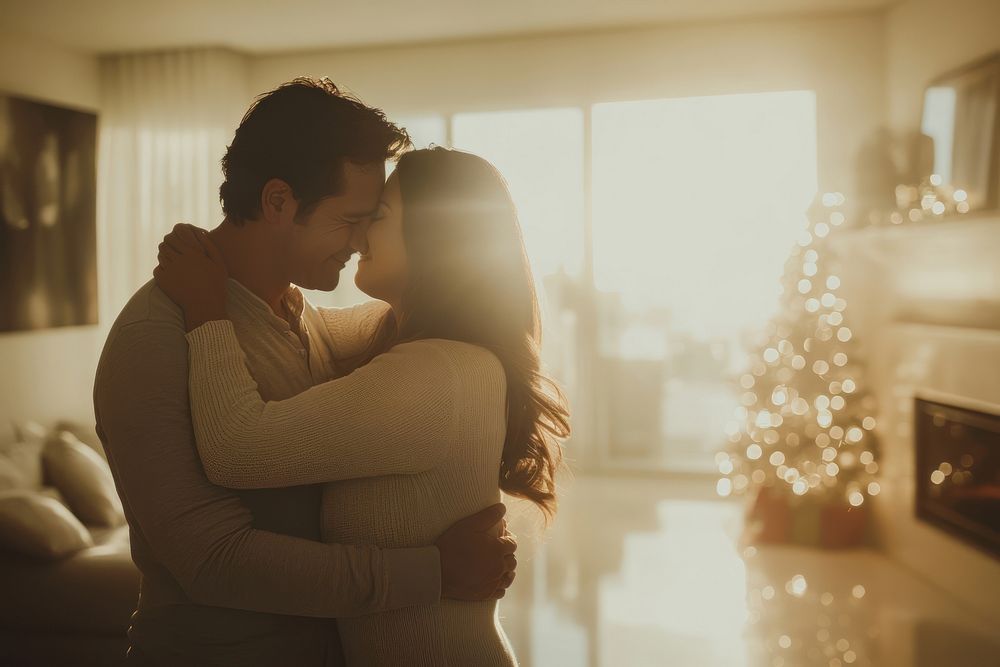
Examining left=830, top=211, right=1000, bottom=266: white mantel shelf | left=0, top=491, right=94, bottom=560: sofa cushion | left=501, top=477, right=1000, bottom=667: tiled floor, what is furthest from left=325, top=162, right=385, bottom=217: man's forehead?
left=830, top=211, right=1000, bottom=266: white mantel shelf

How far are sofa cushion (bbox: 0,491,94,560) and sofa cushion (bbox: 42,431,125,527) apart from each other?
2.36ft

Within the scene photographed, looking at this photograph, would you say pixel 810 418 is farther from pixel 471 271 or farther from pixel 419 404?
pixel 419 404

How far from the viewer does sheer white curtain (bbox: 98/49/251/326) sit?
6535 millimetres

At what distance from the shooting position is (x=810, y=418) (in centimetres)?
479

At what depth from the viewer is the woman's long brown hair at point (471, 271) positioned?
1533 mm

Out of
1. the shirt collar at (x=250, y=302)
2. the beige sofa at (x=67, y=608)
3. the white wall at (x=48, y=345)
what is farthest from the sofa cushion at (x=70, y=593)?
the white wall at (x=48, y=345)

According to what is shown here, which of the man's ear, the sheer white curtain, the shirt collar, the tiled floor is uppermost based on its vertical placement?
the sheer white curtain

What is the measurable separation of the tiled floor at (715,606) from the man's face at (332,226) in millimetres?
1809

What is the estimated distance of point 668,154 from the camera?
650cm

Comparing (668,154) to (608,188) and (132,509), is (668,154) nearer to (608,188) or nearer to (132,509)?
(608,188)

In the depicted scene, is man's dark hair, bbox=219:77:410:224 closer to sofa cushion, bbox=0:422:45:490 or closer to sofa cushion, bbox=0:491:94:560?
sofa cushion, bbox=0:491:94:560

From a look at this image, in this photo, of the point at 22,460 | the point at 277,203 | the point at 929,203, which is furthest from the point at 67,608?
the point at 929,203

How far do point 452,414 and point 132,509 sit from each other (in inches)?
19.8

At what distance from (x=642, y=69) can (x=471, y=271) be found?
508 cm
